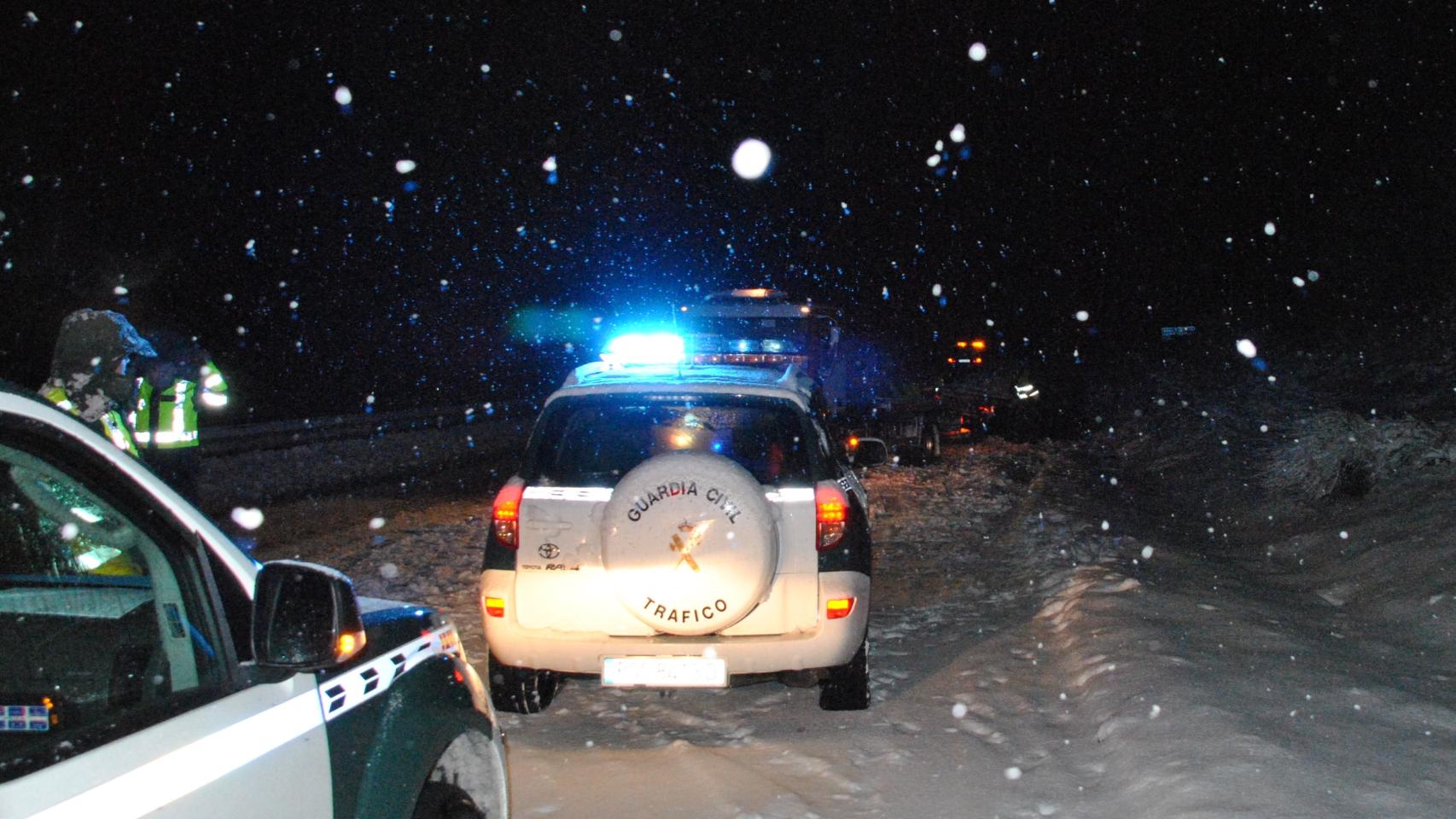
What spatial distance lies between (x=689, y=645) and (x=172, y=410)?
5.11 m

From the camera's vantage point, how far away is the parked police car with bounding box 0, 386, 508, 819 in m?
1.95

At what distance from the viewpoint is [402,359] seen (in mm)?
42656

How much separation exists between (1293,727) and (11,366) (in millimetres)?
23738

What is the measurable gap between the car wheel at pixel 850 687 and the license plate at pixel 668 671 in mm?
682

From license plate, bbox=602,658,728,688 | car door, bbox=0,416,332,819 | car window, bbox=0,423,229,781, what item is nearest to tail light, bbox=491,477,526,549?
license plate, bbox=602,658,728,688

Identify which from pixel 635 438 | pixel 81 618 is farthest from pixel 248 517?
pixel 81 618

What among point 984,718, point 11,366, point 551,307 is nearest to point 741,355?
point 984,718

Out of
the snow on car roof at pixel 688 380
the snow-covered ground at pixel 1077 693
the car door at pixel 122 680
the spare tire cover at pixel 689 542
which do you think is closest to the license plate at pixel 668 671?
the spare tire cover at pixel 689 542

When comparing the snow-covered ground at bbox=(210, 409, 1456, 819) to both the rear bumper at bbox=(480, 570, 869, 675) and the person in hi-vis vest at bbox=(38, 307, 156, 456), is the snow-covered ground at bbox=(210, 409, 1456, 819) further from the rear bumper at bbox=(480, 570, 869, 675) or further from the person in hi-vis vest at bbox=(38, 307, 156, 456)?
the person in hi-vis vest at bbox=(38, 307, 156, 456)

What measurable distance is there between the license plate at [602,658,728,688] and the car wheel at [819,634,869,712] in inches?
26.9

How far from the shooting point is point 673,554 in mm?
5105

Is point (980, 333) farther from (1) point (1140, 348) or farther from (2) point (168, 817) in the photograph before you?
(2) point (168, 817)

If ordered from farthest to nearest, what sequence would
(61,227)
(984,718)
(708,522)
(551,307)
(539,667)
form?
(551,307), (61,227), (984,718), (539,667), (708,522)

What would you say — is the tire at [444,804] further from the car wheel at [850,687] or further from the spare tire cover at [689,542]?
the car wheel at [850,687]
